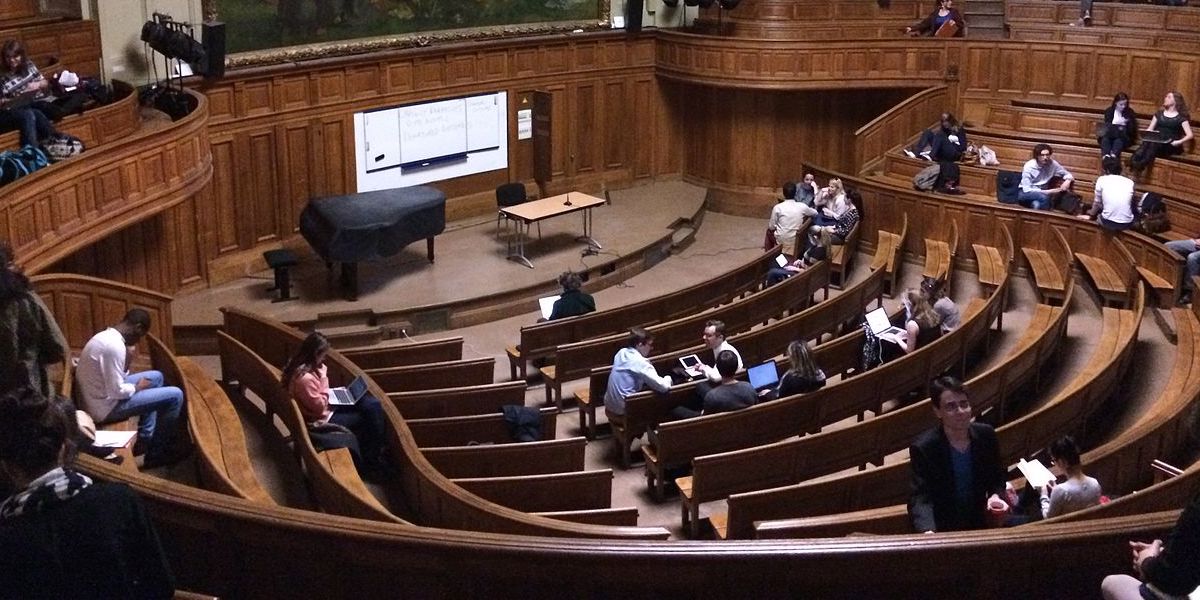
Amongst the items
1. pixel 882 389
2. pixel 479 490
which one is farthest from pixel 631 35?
pixel 479 490

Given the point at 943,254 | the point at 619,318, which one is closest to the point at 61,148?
the point at 619,318

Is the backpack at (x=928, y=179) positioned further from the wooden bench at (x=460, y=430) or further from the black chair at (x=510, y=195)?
the wooden bench at (x=460, y=430)

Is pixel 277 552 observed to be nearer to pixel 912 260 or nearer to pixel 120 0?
pixel 120 0

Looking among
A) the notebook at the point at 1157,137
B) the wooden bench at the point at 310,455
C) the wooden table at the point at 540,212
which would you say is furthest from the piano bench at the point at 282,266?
the notebook at the point at 1157,137

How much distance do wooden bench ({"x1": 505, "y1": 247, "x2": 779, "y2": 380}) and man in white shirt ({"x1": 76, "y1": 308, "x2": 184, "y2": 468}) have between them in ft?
10.9

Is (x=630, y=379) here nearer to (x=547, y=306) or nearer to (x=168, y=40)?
(x=547, y=306)

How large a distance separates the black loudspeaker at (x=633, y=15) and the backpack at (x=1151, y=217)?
6.84 m

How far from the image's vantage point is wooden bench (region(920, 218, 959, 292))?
11.4 metres

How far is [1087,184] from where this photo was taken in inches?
508

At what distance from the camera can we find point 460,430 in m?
7.51

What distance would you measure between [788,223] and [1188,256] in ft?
12.2

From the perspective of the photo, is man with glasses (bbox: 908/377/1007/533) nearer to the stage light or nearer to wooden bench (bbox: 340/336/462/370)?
wooden bench (bbox: 340/336/462/370)

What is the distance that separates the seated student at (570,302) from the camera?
10008mm

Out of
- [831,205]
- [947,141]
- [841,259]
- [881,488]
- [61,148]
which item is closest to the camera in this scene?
[881,488]
